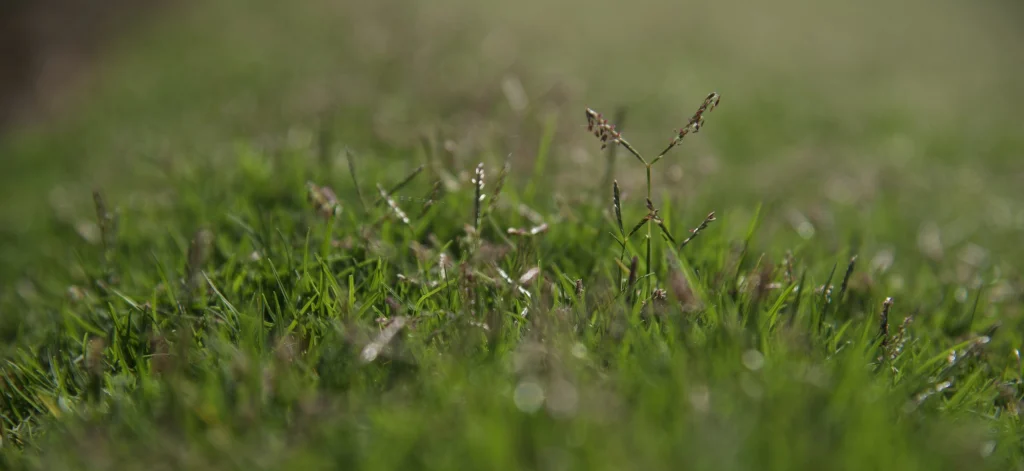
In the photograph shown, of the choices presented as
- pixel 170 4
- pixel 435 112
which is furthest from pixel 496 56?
pixel 170 4

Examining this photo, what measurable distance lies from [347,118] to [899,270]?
321cm

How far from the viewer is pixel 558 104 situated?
501cm

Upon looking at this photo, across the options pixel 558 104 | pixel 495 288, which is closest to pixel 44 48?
pixel 558 104

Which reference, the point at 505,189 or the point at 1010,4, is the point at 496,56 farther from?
the point at 1010,4

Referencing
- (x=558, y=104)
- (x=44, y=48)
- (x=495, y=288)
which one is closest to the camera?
(x=495, y=288)

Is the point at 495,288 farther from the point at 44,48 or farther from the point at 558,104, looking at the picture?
the point at 44,48

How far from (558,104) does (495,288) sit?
10.0 ft

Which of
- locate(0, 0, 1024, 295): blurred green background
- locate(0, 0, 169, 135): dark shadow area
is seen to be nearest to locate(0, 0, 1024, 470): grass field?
locate(0, 0, 1024, 295): blurred green background

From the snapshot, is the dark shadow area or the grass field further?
the dark shadow area

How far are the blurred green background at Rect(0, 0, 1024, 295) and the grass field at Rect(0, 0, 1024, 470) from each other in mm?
47

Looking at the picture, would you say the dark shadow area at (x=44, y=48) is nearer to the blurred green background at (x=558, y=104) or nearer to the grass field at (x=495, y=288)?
the blurred green background at (x=558, y=104)

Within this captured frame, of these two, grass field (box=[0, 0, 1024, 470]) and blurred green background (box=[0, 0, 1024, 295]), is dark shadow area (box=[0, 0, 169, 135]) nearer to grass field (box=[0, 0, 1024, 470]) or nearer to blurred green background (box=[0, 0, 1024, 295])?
blurred green background (box=[0, 0, 1024, 295])

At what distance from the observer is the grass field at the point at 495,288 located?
→ 1.49 meters

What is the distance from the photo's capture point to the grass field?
1.49 metres
